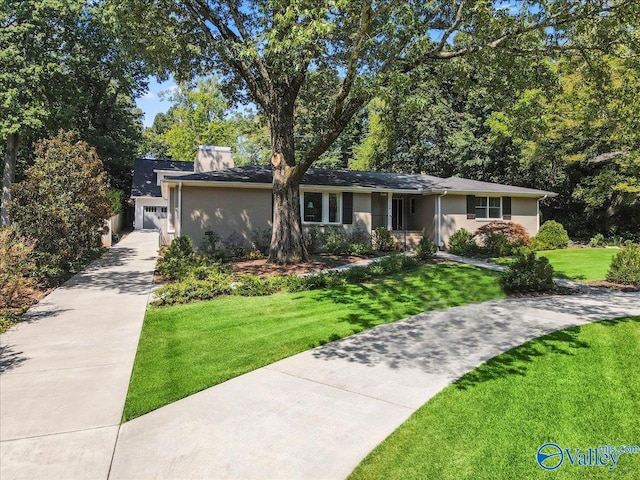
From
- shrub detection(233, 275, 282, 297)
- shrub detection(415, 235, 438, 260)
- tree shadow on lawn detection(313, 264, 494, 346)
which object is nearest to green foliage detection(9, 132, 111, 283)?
shrub detection(233, 275, 282, 297)

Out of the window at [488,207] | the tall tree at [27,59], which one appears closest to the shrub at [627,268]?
the window at [488,207]

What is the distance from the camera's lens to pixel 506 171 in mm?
28250

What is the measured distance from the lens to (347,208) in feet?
61.8

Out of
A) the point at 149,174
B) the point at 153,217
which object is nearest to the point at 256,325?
the point at 153,217

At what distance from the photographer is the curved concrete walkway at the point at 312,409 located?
11.1ft

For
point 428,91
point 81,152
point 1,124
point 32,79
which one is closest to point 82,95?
point 32,79

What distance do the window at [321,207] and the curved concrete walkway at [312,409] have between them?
11403 mm

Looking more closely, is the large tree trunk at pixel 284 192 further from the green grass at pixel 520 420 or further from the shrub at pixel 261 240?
the green grass at pixel 520 420

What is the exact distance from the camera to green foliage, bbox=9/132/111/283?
12.1m

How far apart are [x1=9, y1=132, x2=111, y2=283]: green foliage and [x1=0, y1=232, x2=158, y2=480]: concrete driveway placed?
2886 mm

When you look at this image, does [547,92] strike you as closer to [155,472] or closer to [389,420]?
[389,420]

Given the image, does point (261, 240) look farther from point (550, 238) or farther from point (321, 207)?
point (550, 238)

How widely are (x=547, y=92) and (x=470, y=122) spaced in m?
17.0

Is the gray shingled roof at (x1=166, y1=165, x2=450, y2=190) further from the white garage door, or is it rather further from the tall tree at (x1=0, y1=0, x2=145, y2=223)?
the white garage door
